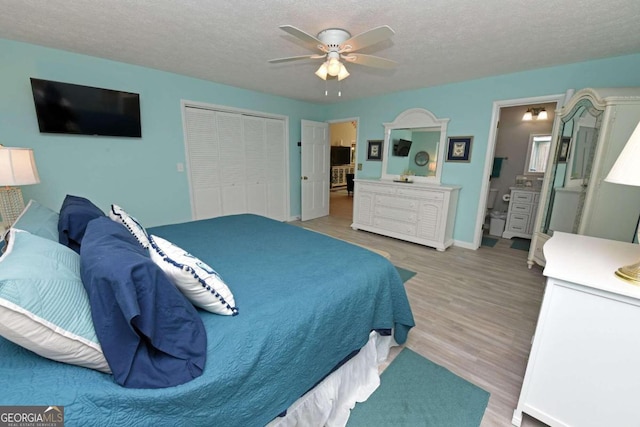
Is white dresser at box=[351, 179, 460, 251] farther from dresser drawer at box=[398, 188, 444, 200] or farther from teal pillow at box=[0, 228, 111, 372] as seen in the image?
teal pillow at box=[0, 228, 111, 372]

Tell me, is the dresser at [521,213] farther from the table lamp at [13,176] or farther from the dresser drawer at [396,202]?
the table lamp at [13,176]

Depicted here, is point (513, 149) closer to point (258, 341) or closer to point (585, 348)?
point (585, 348)

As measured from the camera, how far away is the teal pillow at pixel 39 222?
140 cm

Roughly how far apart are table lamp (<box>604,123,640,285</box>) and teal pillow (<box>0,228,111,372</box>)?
6.40ft

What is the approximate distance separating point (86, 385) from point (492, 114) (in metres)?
4.34

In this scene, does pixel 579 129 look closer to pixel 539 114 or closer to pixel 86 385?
pixel 539 114

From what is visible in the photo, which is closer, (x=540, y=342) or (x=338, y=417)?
(x=540, y=342)

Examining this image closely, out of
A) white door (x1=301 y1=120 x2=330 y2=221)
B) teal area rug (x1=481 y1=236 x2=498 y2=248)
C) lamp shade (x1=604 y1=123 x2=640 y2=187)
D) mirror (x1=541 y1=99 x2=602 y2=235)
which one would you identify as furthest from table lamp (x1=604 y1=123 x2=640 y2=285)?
white door (x1=301 y1=120 x2=330 y2=221)

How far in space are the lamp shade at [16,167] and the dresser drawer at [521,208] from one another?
5.85 m

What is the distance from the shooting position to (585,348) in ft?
3.84

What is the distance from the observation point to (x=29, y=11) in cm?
187

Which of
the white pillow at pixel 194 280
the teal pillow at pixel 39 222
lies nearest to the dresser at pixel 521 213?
the white pillow at pixel 194 280

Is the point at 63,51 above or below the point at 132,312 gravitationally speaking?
above

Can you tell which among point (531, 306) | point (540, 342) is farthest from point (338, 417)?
point (531, 306)
